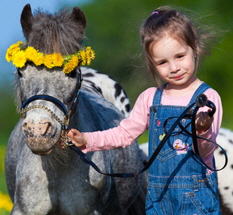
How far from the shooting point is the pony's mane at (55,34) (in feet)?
11.2

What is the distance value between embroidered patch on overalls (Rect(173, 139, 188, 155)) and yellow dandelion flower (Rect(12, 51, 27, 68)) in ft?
3.74

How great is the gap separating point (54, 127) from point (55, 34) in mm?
710

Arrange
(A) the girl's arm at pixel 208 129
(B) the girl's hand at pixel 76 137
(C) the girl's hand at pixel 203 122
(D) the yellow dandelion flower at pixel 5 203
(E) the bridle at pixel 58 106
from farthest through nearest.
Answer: (D) the yellow dandelion flower at pixel 5 203 < (B) the girl's hand at pixel 76 137 < (E) the bridle at pixel 58 106 < (A) the girl's arm at pixel 208 129 < (C) the girl's hand at pixel 203 122

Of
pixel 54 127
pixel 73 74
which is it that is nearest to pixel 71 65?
pixel 73 74

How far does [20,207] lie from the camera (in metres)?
3.73

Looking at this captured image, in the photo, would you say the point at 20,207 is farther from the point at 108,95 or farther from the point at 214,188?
the point at 108,95

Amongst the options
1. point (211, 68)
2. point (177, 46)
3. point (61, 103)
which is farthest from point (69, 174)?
point (211, 68)

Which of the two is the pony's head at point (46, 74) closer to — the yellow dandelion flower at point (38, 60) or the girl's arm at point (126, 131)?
the yellow dandelion flower at point (38, 60)

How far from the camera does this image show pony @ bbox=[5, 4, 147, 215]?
3105 millimetres

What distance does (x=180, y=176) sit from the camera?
125 inches

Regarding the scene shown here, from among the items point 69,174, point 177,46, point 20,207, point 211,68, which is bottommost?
point 20,207

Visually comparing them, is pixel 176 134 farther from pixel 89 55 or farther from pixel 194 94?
pixel 89 55

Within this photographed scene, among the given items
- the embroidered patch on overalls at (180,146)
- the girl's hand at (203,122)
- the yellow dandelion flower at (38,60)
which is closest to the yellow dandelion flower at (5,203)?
the yellow dandelion flower at (38,60)

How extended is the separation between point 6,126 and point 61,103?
15.7 meters
